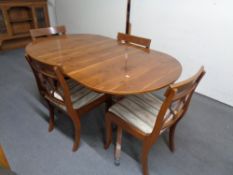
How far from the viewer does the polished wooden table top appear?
110cm

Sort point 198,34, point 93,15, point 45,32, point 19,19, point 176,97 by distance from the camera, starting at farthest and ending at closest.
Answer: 1. point 19,19
2. point 93,15
3. point 198,34
4. point 45,32
5. point 176,97

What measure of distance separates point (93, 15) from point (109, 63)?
7.28 ft

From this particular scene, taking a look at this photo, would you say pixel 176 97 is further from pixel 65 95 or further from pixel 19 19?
pixel 19 19

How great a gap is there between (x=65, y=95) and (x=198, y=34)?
180 centimetres

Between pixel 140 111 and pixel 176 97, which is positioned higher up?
pixel 176 97

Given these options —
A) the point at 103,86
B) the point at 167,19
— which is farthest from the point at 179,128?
the point at 167,19

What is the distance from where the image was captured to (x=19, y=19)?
3.74 metres

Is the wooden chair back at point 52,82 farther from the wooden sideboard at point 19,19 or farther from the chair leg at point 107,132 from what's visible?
the wooden sideboard at point 19,19

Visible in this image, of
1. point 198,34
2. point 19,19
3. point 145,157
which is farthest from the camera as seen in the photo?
point 19,19

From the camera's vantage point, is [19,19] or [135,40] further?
[19,19]

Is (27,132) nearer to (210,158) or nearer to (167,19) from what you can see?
(210,158)

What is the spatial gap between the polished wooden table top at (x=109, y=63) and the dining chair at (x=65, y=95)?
0.11 metres

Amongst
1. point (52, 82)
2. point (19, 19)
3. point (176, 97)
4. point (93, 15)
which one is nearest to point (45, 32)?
point (52, 82)

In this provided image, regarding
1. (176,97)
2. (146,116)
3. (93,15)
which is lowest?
(146,116)
